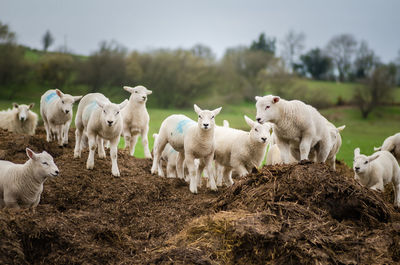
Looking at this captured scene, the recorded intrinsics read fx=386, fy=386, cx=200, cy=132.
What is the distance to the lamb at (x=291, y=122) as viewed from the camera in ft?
29.3

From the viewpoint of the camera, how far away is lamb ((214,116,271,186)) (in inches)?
375

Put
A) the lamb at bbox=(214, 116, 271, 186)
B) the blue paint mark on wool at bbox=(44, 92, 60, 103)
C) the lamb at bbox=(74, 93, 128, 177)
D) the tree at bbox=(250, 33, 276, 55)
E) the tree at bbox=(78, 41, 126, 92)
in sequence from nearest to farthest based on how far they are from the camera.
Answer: the lamb at bbox=(74, 93, 128, 177)
the lamb at bbox=(214, 116, 271, 186)
the blue paint mark on wool at bbox=(44, 92, 60, 103)
the tree at bbox=(78, 41, 126, 92)
the tree at bbox=(250, 33, 276, 55)

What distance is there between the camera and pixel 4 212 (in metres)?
6.29

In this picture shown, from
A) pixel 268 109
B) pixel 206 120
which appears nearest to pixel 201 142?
pixel 206 120

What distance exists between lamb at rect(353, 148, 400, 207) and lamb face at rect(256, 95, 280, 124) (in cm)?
346

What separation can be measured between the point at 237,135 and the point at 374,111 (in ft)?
118

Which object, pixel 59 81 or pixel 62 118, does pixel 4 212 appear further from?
pixel 59 81

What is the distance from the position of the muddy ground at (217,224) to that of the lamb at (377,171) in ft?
12.6

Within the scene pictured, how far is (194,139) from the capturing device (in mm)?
9555

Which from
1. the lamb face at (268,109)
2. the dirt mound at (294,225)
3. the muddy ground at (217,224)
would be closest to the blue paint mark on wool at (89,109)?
the muddy ground at (217,224)

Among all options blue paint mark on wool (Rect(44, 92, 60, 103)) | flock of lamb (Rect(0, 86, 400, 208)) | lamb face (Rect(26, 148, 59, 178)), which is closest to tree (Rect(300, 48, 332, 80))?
flock of lamb (Rect(0, 86, 400, 208))

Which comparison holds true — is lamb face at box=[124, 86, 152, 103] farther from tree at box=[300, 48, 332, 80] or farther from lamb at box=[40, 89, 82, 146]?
tree at box=[300, 48, 332, 80]

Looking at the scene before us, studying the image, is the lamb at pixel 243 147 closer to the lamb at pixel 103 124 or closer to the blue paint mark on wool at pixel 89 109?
the lamb at pixel 103 124

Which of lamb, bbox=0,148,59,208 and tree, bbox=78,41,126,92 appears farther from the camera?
tree, bbox=78,41,126,92
